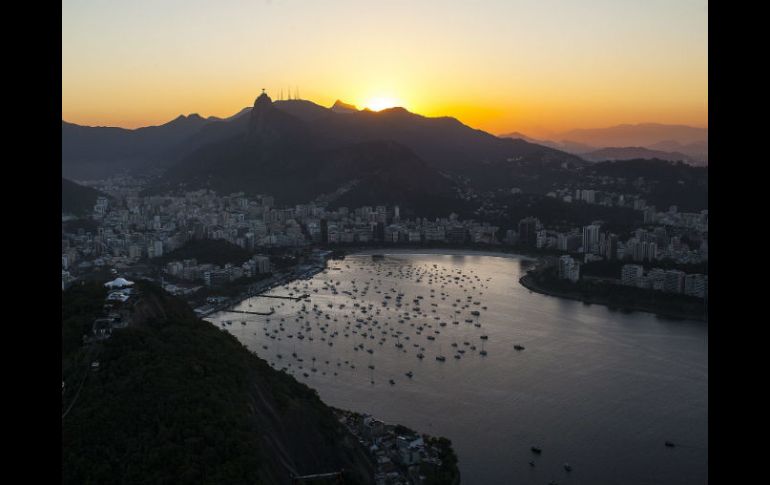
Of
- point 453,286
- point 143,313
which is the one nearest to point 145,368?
point 143,313

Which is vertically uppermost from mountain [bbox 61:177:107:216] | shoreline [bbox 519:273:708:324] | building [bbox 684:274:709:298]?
mountain [bbox 61:177:107:216]

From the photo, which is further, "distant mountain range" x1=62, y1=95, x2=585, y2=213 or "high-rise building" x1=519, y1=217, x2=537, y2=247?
"distant mountain range" x1=62, y1=95, x2=585, y2=213

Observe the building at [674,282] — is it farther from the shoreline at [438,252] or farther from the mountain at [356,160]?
the mountain at [356,160]

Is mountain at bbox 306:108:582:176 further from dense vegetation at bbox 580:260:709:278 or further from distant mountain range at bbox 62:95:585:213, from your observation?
dense vegetation at bbox 580:260:709:278

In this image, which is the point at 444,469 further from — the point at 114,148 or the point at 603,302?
the point at 114,148

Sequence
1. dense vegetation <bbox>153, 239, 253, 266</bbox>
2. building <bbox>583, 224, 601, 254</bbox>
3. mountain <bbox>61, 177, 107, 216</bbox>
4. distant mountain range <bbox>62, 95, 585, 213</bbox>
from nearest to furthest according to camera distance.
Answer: dense vegetation <bbox>153, 239, 253, 266</bbox> < building <bbox>583, 224, 601, 254</bbox> < mountain <bbox>61, 177, 107, 216</bbox> < distant mountain range <bbox>62, 95, 585, 213</bbox>

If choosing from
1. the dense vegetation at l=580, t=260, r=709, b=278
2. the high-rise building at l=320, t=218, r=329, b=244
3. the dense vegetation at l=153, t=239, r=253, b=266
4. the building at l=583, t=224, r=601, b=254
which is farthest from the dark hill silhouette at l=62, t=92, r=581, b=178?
the dense vegetation at l=580, t=260, r=709, b=278
